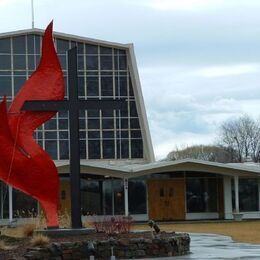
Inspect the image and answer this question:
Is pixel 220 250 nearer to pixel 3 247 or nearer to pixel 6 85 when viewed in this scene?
pixel 3 247

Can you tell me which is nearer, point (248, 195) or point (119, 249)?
point (119, 249)

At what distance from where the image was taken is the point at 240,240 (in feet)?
78.6

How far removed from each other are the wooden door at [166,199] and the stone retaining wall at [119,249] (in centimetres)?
2166

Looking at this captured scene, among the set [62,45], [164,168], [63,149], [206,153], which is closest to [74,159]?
[164,168]

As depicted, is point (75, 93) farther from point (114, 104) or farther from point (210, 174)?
point (210, 174)

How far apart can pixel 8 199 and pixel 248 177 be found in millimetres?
13874

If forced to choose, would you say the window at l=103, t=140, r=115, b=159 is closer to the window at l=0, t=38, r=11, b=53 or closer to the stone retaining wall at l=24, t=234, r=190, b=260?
the window at l=0, t=38, r=11, b=53

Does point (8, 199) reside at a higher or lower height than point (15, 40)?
lower

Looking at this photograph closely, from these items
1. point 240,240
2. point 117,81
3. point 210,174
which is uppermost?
point 117,81

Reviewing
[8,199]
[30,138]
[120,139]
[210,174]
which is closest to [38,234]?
[30,138]

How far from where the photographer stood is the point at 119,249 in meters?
18.4

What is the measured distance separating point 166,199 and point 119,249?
76.7 ft

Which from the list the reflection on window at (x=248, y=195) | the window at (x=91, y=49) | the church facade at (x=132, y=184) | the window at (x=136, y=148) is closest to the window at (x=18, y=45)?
the church facade at (x=132, y=184)

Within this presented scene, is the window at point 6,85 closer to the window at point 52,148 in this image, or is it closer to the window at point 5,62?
the window at point 5,62
